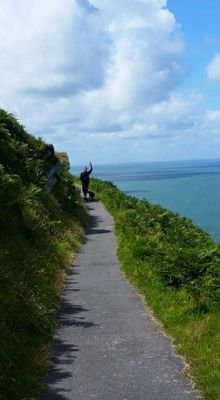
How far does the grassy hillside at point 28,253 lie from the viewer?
7.73 m

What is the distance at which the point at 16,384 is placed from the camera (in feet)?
22.9

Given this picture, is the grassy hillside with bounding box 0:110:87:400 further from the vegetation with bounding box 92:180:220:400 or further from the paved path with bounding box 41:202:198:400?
the vegetation with bounding box 92:180:220:400

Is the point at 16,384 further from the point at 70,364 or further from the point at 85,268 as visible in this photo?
the point at 85,268

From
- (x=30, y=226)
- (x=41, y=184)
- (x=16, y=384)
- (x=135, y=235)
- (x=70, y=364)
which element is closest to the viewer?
(x=16, y=384)

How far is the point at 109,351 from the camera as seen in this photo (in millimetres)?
8648

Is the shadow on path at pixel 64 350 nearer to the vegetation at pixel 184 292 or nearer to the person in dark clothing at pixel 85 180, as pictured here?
the vegetation at pixel 184 292

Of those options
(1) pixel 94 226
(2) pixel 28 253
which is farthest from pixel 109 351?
(1) pixel 94 226

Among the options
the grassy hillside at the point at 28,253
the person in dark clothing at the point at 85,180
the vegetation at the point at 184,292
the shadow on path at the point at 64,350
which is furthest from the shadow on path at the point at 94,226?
the shadow on path at the point at 64,350

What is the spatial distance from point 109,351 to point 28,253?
513 cm

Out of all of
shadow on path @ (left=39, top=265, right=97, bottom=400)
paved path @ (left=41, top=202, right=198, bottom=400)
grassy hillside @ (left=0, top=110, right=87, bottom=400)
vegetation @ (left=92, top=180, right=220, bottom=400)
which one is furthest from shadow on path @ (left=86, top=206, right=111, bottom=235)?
shadow on path @ (left=39, top=265, right=97, bottom=400)

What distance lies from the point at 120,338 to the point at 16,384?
2.70m

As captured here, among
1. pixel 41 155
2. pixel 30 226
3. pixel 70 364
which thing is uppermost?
pixel 41 155

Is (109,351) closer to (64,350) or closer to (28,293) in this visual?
(64,350)

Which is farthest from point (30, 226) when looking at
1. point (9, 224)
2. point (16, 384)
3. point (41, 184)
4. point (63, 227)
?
point (16, 384)
